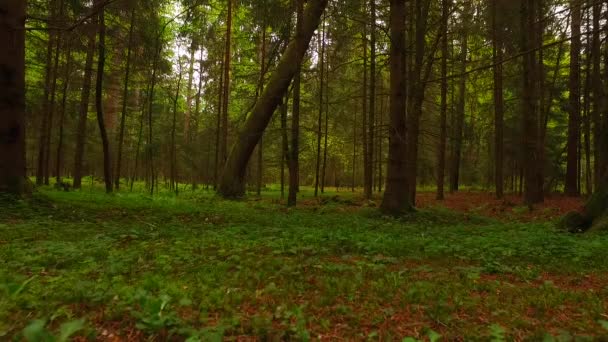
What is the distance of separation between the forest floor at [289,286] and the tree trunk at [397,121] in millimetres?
3996

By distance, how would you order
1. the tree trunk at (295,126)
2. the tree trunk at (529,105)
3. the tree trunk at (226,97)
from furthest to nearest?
the tree trunk at (226,97) < the tree trunk at (529,105) < the tree trunk at (295,126)

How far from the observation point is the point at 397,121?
10445mm

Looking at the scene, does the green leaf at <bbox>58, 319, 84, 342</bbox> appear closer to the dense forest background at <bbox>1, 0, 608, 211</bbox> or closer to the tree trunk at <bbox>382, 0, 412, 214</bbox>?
the dense forest background at <bbox>1, 0, 608, 211</bbox>

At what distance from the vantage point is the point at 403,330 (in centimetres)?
280

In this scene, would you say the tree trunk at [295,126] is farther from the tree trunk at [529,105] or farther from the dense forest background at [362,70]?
the tree trunk at [529,105]

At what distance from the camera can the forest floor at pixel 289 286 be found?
106 inches

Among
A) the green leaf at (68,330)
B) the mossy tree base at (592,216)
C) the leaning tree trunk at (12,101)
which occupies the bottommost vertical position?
the green leaf at (68,330)

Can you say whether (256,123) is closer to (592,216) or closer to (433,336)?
(592,216)

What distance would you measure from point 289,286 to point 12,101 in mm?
8493

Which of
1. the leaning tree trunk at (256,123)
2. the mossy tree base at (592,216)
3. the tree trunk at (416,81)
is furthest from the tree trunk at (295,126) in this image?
the mossy tree base at (592,216)

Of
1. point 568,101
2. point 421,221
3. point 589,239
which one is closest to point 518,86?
point 568,101

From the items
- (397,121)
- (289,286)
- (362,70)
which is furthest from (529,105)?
(289,286)

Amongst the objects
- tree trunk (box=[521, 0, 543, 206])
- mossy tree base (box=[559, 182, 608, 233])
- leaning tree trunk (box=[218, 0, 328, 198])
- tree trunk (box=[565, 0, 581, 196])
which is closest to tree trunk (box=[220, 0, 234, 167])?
leaning tree trunk (box=[218, 0, 328, 198])

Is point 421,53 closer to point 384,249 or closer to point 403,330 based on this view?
point 384,249
